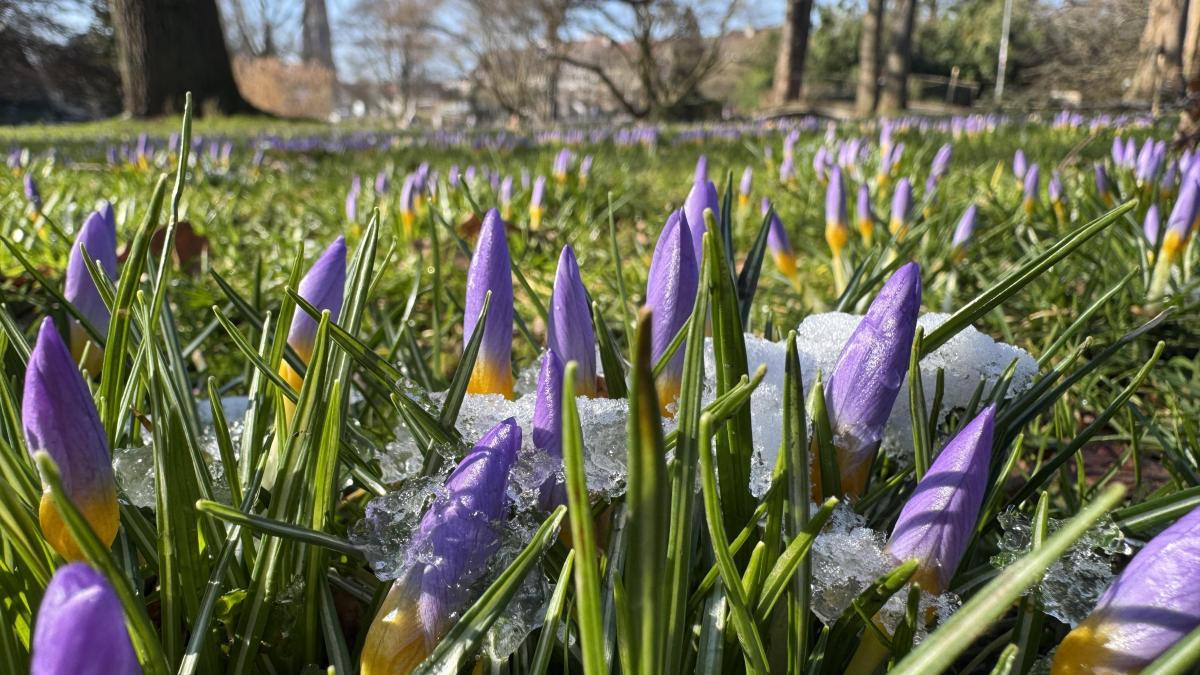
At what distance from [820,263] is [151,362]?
2.24 metres

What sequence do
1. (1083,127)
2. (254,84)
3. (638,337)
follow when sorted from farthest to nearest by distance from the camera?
1. (254,84)
2. (1083,127)
3. (638,337)

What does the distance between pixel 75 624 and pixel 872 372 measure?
1.76 ft

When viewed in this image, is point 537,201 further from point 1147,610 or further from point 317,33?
point 317,33

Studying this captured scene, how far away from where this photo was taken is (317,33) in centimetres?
4950

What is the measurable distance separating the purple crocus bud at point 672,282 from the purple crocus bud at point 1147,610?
350 mm

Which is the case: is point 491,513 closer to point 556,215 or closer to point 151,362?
point 151,362

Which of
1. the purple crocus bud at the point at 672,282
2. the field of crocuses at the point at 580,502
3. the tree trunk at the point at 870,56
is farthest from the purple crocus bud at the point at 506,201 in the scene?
the tree trunk at the point at 870,56

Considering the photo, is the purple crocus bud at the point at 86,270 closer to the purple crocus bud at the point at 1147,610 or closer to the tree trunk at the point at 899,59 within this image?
the purple crocus bud at the point at 1147,610

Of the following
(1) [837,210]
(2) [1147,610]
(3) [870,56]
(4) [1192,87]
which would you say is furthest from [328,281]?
(3) [870,56]

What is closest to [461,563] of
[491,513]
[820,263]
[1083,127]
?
[491,513]

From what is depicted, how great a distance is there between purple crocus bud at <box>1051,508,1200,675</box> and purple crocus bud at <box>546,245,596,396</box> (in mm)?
415

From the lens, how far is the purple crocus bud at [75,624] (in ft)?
1.09

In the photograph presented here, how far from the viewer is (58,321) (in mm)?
1135

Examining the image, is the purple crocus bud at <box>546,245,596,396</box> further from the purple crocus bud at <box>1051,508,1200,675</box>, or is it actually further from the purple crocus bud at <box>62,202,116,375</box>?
the purple crocus bud at <box>62,202,116,375</box>
